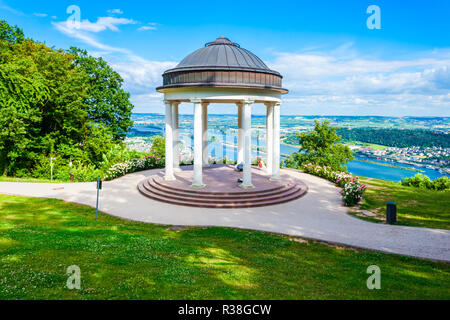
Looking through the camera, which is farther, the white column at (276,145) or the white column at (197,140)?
the white column at (276,145)

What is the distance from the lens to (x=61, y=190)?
1941 cm

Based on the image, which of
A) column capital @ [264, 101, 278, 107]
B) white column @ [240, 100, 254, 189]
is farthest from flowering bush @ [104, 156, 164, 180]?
column capital @ [264, 101, 278, 107]

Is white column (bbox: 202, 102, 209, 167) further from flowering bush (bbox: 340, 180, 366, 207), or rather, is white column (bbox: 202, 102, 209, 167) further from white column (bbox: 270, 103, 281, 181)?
flowering bush (bbox: 340, 180, 366, 207)

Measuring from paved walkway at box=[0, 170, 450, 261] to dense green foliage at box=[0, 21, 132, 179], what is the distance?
18.9ft

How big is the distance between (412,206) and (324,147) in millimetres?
15979

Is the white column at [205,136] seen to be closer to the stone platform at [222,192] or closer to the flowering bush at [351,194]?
the stone platform at [222,192]

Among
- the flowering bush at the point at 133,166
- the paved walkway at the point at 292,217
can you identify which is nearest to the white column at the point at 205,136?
the flowering bush at the point at 133,166

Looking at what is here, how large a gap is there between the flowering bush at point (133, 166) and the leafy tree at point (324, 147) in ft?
50.4

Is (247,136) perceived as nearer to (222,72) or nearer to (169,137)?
(222,72)

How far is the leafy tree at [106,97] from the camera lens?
33062 mm

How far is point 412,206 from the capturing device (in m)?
16.1

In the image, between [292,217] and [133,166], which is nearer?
[292,217]

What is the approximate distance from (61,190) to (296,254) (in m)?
16.7

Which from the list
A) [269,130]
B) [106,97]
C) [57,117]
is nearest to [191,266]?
[269,130]
